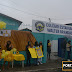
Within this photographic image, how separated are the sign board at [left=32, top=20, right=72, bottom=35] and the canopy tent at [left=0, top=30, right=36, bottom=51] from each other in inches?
31.7

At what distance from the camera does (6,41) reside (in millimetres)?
8109

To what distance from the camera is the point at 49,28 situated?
10047 mm

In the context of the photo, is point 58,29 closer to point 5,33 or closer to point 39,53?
point 39,53

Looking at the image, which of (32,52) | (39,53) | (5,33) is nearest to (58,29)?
(39,53)

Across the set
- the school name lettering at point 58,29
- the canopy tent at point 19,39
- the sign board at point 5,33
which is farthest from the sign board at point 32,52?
the school name lettering at point 58,29

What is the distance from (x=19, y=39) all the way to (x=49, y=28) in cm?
302

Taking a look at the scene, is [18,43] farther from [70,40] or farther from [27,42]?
[70,40]

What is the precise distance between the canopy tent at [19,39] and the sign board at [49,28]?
806 millimetres

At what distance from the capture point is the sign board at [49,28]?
30.4 ft

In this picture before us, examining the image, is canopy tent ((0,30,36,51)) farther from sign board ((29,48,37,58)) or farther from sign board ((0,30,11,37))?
sign board ((29,48,37,58))

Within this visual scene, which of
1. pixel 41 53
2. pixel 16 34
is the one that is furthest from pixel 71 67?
pixel 16 34

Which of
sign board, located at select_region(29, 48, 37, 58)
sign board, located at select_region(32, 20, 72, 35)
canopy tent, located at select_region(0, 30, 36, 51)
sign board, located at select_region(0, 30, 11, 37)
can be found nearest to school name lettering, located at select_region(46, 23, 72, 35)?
sign board, located at select_region(32, 20, 72, 35)

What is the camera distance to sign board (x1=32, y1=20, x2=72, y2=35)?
9254 mm

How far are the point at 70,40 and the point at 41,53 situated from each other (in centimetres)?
423
